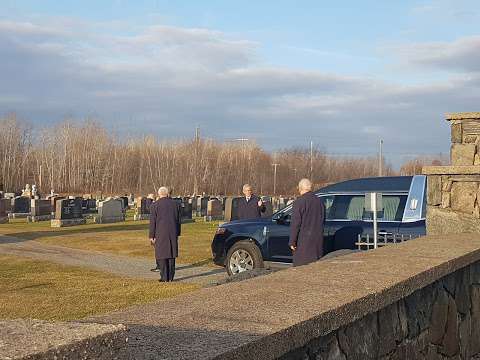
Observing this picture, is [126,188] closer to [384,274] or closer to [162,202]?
[162,202]

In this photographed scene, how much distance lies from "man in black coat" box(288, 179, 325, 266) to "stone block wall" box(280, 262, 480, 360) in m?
3.10

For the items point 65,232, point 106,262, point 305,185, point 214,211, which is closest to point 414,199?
point 305,185

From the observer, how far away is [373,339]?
3072mm

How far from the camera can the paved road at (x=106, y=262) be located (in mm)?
12516

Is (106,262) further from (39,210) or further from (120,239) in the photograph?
(39,210)

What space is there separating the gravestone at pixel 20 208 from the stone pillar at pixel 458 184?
91.3 ft

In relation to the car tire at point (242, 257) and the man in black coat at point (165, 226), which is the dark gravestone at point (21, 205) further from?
the car tire at point (242, 257)

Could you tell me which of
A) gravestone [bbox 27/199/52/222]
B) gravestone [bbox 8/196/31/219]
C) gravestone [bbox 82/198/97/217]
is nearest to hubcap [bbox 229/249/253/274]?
gravestone [bbox 27/199/52/222]

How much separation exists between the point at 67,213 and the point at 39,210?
430 cm

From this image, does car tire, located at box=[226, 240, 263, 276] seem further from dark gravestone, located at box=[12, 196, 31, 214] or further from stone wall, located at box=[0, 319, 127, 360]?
dark gravestone, located at box=[12, 196, 31, 214]

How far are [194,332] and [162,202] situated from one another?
9.49m

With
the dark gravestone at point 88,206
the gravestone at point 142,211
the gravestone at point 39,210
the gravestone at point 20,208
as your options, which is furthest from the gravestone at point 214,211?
the gravestone at point 20,208

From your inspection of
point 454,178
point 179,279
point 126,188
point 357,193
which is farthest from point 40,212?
point 126,188

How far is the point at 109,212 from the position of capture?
29062 mm
